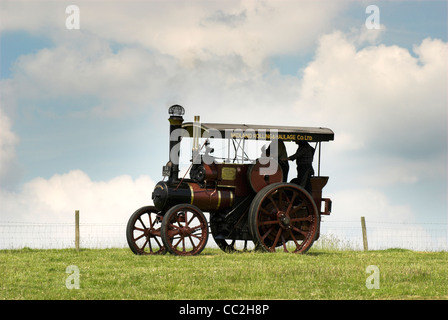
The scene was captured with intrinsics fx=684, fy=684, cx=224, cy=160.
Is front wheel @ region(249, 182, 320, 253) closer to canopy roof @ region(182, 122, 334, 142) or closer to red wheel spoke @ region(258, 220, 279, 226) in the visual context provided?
red wheel spoke @ region(258, 220, 279, 226)

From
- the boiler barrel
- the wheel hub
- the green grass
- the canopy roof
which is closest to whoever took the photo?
the green grass

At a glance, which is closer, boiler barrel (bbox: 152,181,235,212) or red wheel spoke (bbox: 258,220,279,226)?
boiler barrel (bbox: 152,181,235,212)

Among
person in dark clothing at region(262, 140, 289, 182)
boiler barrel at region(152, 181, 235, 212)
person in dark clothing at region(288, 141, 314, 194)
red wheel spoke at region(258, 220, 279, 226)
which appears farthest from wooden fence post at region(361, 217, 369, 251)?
boiler barrel at region(152, 181, 235, 212)

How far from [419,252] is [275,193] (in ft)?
21.2

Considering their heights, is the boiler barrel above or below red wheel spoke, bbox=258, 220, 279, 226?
above

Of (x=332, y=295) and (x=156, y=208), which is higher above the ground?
(x=156, y=208)

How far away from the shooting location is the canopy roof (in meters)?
16.8

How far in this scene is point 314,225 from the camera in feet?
57.5

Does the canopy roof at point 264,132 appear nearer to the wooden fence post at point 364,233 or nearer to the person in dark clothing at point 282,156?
the person in dark clothing at point 282,156

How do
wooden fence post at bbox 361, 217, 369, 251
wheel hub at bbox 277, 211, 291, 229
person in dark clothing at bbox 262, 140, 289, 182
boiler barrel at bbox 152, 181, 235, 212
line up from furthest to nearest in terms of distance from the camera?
wooden fence post at bbox 361, 217, 369, 251, person in dark clothing at bbox 262, 140, 289, 182, wheel hub at bbox 277, 211, 291, 229, boiler barrel at bbox 152, 181, 235, 212
